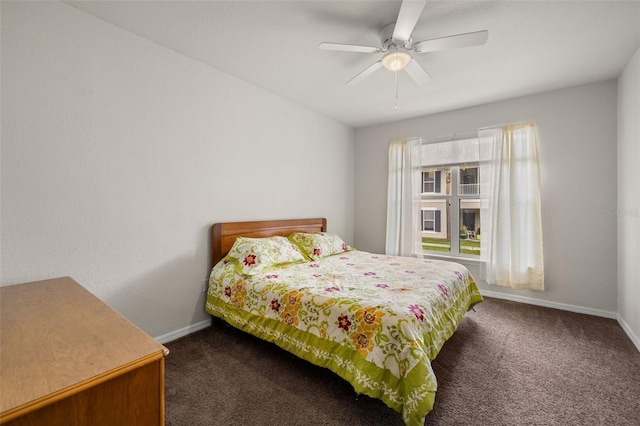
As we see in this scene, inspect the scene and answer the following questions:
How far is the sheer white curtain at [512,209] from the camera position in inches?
128

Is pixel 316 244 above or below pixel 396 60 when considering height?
below

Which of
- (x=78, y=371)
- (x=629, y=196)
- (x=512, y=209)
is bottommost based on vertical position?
(x=78, y=371)

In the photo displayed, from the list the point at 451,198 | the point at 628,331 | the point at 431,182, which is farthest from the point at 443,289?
the point at 431,182

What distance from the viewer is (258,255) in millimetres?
2516

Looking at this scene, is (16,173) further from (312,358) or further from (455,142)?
(455,142)

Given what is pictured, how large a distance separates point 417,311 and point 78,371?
1.57m

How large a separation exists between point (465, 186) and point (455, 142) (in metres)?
0.63

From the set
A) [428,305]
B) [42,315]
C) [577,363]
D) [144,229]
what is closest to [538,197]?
[577,363]

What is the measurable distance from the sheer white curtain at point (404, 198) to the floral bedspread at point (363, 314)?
50.2 inches

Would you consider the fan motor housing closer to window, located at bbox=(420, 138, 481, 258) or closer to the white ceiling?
the white ceiling

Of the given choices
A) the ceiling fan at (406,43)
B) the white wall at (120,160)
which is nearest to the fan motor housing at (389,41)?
the ceiling fan at (406,43)

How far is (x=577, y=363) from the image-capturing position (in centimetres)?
210

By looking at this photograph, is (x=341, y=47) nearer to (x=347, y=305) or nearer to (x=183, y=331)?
(x=347, y=305)

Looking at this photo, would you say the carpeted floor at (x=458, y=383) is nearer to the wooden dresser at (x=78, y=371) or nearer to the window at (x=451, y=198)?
the wooden dresser at (x=78, y=371)
